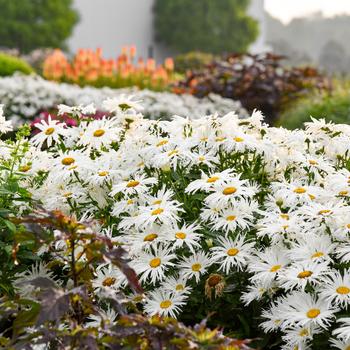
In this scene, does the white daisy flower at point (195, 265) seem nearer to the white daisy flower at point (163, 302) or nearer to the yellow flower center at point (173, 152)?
the white daisy flower at point (163, 302)

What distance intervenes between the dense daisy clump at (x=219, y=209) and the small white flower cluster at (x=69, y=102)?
17.5 ft

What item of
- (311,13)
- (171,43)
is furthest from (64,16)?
(311,13)

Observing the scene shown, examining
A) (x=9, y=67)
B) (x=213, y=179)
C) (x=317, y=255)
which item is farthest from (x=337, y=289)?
(x=9, y=67)

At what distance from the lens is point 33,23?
25.6 meters

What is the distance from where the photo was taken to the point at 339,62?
54.6 metres

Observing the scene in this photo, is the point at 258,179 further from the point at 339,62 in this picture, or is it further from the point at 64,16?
the point at 339,62

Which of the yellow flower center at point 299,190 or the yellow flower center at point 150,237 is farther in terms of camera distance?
the yellow flower center at point 299,190

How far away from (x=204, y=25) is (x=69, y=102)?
22.3 m

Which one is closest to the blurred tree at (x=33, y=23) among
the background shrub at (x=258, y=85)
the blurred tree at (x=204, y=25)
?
the blurred tree at (x=204, y=25)

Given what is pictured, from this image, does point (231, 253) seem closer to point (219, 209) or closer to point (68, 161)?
point (219, 209)

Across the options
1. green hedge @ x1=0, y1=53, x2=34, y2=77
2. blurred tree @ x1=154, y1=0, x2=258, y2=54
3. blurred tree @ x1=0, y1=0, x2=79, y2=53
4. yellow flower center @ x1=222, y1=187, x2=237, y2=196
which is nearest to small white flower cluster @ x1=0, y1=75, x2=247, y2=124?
green hedge @ x1=0, y1=53, x2=34, y2=77

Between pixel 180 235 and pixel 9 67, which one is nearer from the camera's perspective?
pixel 180 235

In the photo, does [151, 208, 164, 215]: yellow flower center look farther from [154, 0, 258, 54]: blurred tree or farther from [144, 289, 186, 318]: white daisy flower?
[154, 0, 258, 54]: blurred tree

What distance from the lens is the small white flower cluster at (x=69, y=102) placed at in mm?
8607
